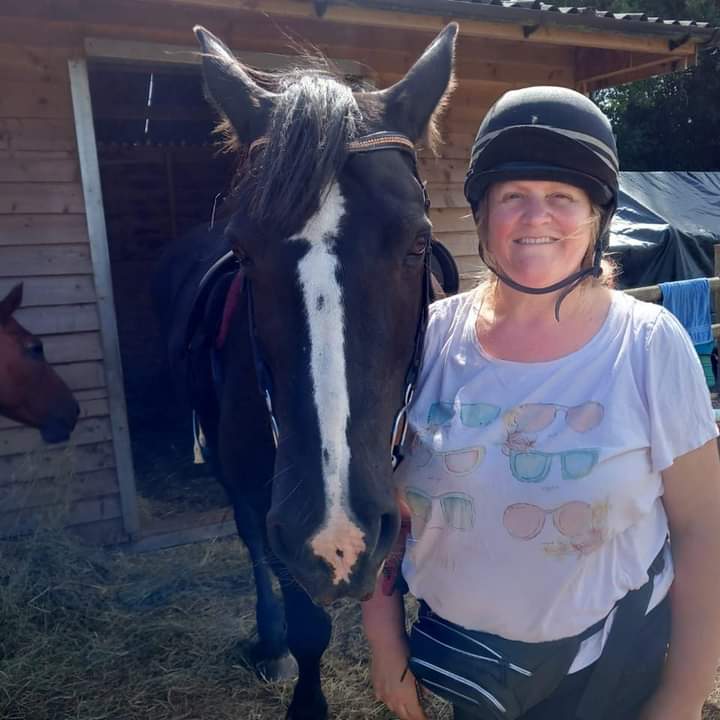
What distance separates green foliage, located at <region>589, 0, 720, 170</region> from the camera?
18.0m

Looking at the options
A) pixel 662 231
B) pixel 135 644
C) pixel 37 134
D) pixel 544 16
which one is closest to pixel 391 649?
pixel 135 644

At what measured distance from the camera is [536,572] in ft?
4.04

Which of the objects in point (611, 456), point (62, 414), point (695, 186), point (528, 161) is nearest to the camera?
point (611, 456)

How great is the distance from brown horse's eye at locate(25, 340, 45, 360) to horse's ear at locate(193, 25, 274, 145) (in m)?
2.58

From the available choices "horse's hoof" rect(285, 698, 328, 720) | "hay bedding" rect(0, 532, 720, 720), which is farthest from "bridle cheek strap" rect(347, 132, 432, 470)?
"hay bedding" rect(0, 532, 720, 720)

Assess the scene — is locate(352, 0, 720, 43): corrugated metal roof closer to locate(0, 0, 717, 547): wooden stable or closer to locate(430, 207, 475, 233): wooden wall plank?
locate(0, 0, 717, 547): wooden stable

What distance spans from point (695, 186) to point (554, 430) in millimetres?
12768

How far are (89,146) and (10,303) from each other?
1.01 meters

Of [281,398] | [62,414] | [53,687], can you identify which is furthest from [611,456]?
[62,414]

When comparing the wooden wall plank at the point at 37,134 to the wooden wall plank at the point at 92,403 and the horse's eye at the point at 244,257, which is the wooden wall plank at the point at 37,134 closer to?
the wooden wall plank at the point at 92,403

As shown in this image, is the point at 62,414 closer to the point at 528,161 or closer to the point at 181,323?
the point at 181,323

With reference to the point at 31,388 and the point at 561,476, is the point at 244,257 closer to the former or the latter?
the point at 561,476

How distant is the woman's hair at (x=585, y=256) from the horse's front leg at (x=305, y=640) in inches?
51.3

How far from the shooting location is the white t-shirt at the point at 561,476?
1188 mm
